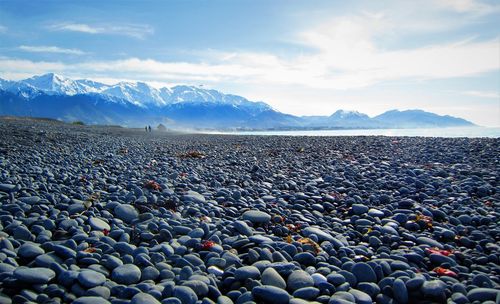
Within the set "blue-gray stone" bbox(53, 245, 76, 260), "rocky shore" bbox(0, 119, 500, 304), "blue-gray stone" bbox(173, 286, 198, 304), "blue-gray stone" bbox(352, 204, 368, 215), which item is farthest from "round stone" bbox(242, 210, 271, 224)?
"blue-gray stone" bbox(53, 245, 76, 260)

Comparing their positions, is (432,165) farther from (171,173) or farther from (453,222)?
(171,173)

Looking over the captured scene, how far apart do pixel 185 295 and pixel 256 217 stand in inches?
98.3

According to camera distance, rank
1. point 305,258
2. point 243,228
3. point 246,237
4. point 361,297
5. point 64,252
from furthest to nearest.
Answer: point 243,228, point 246,237, point 305,258, point 64,252, point 361,297

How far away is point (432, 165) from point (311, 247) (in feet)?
26.9

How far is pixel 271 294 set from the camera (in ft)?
10.6

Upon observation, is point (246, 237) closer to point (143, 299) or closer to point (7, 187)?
point (143, 299)

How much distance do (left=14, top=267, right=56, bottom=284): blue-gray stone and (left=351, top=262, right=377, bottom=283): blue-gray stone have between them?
3072 mm

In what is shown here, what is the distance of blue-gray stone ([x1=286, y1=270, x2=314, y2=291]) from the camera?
3.48 m

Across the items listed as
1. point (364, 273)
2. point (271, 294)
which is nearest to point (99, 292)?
point (271, 294)

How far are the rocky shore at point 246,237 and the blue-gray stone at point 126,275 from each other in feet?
0.05

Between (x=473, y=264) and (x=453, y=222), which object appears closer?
(x=473, y=264)

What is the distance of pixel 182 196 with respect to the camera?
264 inches

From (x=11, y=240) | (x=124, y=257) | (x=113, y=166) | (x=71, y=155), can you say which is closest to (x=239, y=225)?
(x=124, y=257)

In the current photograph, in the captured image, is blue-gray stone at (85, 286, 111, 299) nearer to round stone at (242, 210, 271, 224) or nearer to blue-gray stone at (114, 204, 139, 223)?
blue-gray stone at (114, 204, 139, 223)
